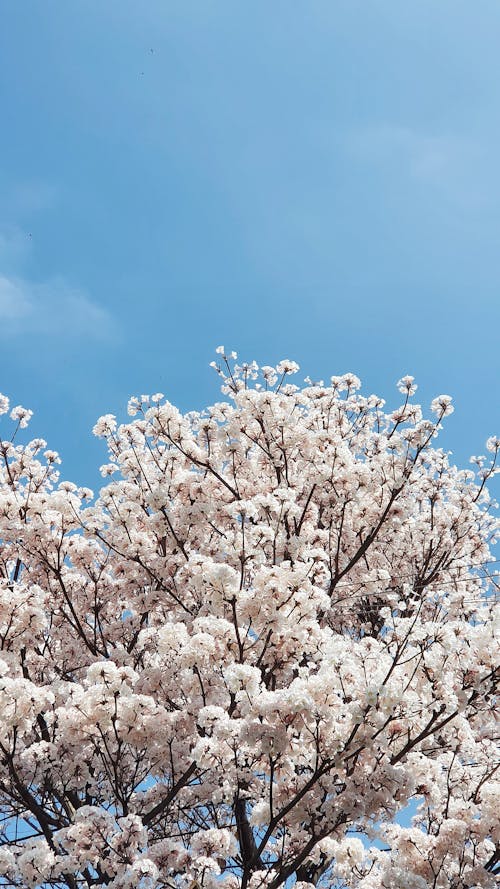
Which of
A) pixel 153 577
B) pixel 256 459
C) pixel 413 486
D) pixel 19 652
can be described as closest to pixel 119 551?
pixel 153 577

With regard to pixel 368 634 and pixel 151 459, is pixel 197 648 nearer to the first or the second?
pixel 151 459

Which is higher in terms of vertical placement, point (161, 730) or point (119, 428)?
point (119, 428)

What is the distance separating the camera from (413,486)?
12.8 m

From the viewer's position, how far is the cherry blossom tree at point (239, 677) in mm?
6738

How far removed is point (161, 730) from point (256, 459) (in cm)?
550

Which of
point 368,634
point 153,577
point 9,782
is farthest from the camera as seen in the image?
point 368,634

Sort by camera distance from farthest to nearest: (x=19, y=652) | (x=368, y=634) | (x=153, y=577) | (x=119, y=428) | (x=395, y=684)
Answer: (x=368, y=634) < (x=119, y=428) < (x=153, y=577) < (x=19, y=652) < (x=395, y=684)

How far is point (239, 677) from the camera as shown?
22.1 feet

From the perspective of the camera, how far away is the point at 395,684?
6348 mm

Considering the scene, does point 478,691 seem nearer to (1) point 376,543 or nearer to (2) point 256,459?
(2) point 256,459

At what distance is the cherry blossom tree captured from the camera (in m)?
6.74

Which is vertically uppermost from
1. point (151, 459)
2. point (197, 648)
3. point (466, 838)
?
point (151, 459)

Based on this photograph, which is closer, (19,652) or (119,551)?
(19,652)

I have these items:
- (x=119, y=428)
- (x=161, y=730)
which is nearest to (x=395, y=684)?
(x=161, y=730)
